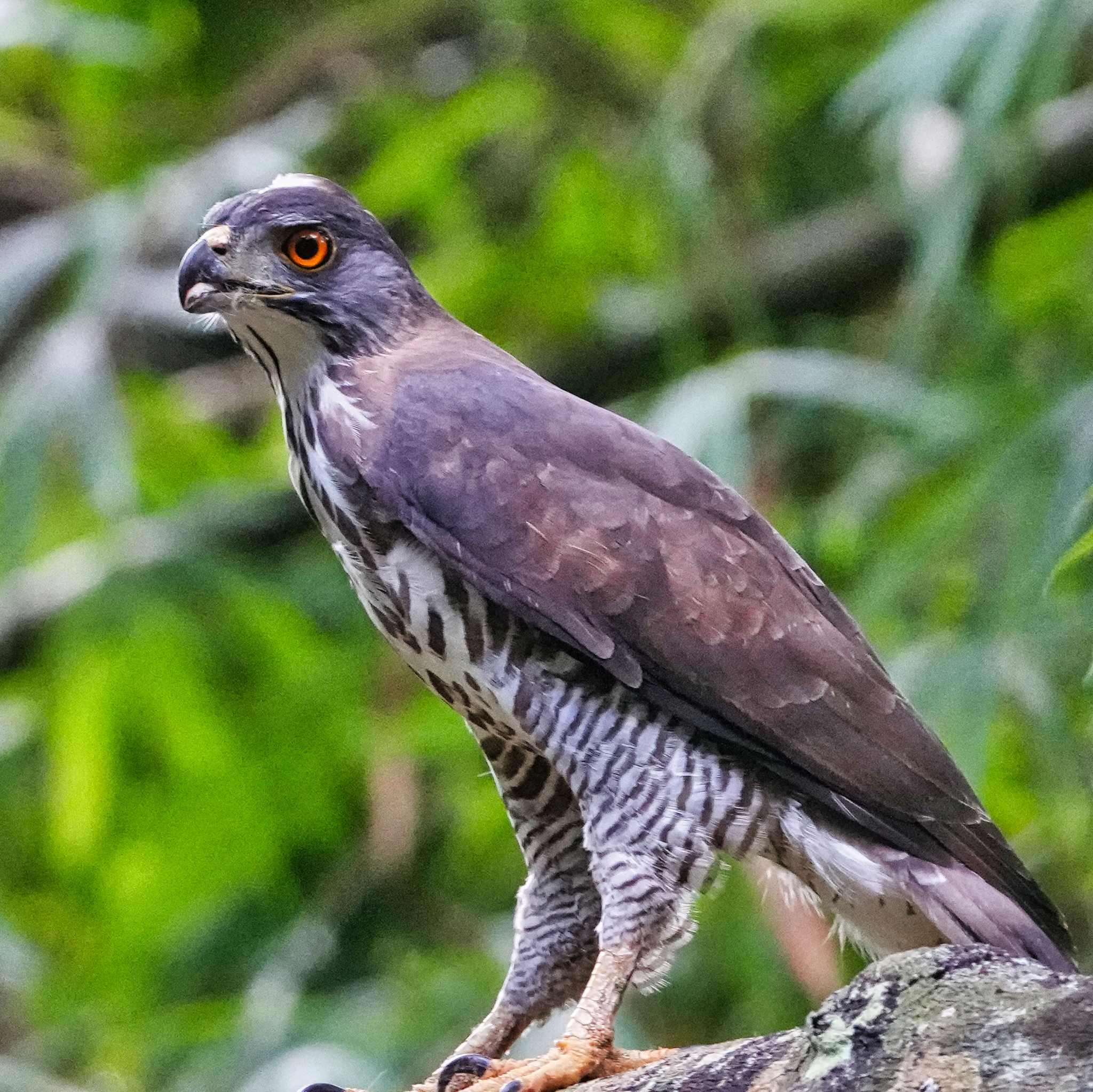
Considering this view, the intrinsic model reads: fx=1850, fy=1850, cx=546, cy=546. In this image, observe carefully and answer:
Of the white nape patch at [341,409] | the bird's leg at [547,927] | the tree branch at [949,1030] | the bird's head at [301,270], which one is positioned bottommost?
the tree branch at [949,1030]

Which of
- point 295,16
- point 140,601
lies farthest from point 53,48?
point 140,601

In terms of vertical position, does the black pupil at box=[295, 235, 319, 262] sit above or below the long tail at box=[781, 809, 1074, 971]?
above

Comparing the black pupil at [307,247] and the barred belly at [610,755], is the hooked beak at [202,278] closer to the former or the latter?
the black pupil at [307,247]

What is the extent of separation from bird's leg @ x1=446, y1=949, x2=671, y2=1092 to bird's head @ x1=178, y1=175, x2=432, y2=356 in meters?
1.16

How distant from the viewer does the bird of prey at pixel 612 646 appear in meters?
2.97

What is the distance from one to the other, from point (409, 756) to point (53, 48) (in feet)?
9.24

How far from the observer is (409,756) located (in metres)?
5.36

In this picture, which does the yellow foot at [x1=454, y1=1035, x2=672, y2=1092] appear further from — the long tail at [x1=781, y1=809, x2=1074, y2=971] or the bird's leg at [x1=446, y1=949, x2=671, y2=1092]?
the long tail at [x1=781, y1=809, x2=1074, y2=971]

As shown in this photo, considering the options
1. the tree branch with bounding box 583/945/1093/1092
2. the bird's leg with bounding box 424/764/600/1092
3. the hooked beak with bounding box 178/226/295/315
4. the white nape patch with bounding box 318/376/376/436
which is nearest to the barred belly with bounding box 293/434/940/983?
the white nape patch with bounding box 318/376/376/436

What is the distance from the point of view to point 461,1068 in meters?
3.03

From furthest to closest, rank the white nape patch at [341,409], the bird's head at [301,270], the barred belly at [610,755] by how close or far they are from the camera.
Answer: the bird's head at [301,270] < the white nape patch at [341,409] < the barred belly at [610,755]

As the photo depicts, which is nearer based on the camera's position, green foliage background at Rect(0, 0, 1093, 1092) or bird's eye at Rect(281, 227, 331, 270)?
bird's eye at Rect(281, 227, 331, 270)

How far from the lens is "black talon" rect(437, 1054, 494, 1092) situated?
299cm

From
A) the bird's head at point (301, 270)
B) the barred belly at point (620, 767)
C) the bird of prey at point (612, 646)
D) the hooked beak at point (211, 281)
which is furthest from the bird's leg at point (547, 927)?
the hooked beak at point (211, 281)
